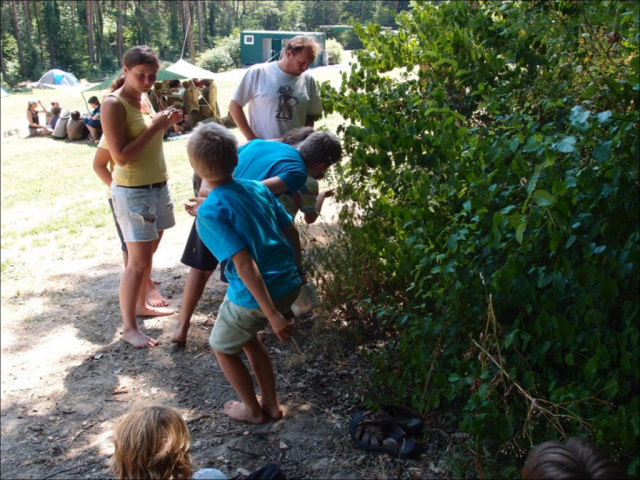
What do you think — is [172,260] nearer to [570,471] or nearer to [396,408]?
[396,408]

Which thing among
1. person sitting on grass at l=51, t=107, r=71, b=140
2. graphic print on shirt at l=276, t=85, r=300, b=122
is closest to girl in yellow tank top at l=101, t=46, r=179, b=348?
graphic print on shirt at l=276, t=85, r=300, b=122

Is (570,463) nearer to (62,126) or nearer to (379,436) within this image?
(379,436)

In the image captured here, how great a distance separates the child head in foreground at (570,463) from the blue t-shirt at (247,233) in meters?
1.58

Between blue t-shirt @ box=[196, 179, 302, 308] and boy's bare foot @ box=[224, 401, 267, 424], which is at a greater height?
blue t-shirt @ box=[196, 179, 302, 308]

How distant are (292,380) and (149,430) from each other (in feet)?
6.54

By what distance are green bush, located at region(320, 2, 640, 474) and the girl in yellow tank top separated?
4.20 feet

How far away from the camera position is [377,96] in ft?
12.4

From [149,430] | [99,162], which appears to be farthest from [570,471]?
[99,162]

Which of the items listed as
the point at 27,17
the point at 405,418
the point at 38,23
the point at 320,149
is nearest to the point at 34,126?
the point at 320,149

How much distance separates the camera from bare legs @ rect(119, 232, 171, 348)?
4.29 m

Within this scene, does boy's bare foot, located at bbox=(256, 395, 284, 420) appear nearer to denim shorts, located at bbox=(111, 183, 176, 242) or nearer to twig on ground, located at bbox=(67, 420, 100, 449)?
twig on ground, located at bbox=(67, 420, 100, 449)

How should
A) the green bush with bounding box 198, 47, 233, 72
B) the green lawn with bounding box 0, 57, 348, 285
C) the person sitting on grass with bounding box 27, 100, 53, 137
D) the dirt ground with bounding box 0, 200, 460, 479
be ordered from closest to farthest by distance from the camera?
the dirt ground with bounding box 0, 200, 460, 479, the green lawn with bounding box 0, 57, 348, 285, the person sitting on grass with bounding box 27, 100, 53, 137, the green bush with bounding box 198, 47, 233, 72

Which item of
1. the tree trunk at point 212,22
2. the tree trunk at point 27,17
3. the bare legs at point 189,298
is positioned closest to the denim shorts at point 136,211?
the bare legs at point 189,298

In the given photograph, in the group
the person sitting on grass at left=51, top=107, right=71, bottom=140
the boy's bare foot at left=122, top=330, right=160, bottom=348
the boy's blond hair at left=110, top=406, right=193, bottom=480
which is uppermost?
the boy's blond hair at left=110, top=406, right=193, bottom=480
